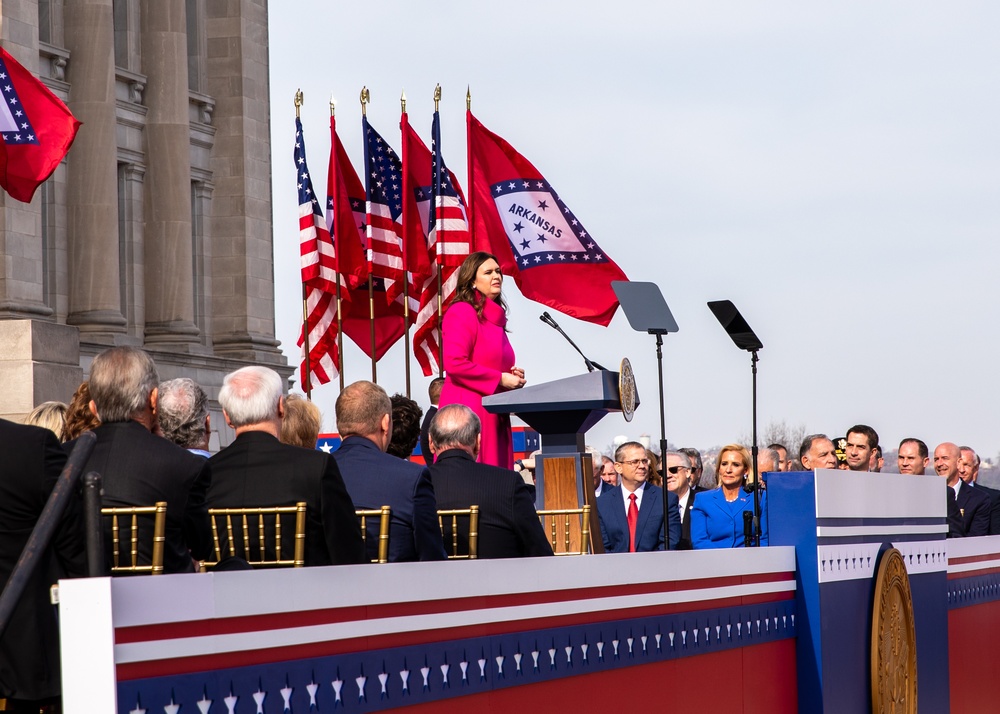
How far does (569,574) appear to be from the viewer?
6.64 metres

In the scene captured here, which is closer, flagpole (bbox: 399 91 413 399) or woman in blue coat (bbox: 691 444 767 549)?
woman in blue coat (bbox: 691 444 767 549)

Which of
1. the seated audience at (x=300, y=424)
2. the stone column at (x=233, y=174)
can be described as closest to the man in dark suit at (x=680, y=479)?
the seated audience at (x=300, y=424)

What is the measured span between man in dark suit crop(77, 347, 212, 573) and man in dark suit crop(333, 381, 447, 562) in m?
1.10

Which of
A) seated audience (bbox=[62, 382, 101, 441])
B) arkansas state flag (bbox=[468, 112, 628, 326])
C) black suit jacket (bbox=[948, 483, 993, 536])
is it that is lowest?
black suit jacket (bbox=[948, 483, 993, 536])

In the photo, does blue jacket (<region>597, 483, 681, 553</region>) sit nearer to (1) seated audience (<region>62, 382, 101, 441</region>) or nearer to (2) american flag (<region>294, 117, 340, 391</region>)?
(1) seated audience (<region>62, 382, 101, 441</region>)

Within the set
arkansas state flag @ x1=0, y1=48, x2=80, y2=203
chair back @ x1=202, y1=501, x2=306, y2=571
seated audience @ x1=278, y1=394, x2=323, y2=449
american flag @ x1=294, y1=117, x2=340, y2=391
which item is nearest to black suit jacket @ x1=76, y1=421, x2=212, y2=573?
chair back @ x1=202, y1=501, x2=306, y2=571

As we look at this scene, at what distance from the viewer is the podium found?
27.3ft

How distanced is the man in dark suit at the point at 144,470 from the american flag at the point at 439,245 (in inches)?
493

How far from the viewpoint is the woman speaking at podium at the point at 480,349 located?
9297mm

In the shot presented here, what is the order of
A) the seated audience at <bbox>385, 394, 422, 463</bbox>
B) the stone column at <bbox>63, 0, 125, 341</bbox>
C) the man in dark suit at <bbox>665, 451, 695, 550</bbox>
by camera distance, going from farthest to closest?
the stone column at <bbox>63, 0, 125, 341</bbox>
the man in dark suit at <bbox>665, 451, 695, 550</bbox>
the seated audience at <bbox>385, 394, 422, 463</bbox>

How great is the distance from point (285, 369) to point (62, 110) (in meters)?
22.9

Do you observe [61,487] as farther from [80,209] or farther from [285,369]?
[285,369]

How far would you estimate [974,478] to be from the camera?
15188mm

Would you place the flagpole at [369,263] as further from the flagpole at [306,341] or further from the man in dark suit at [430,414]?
the man in dark suit at [430,414]
